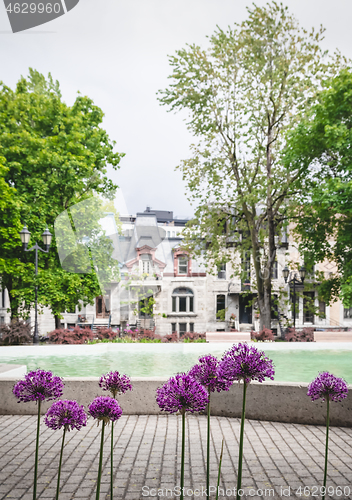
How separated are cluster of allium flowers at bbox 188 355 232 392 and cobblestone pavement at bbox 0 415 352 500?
187cm

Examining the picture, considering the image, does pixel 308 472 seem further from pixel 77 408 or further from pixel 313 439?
pixel 77 408

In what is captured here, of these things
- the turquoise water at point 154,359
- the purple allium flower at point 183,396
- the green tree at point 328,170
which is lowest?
the turquoise water at point 154,359

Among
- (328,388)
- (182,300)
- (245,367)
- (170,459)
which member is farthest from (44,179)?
(245,367)

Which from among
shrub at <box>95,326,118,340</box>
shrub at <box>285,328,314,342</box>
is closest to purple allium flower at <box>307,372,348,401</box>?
shrub at <box>95,326,118,340</box>

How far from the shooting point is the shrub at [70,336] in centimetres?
1452

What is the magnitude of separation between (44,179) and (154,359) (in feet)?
28.0

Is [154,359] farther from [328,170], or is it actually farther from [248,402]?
[328,170]

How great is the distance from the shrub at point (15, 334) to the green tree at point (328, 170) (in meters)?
9.91

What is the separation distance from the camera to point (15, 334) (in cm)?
1398

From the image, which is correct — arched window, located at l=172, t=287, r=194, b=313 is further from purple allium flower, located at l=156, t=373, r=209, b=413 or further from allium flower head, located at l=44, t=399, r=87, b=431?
purple allium flower, located at l=156, t=373, r=209, b=413

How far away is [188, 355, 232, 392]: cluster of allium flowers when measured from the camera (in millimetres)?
1938

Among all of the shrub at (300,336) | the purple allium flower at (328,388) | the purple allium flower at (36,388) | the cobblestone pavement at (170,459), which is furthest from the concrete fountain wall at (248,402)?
the shrub at (300,336)

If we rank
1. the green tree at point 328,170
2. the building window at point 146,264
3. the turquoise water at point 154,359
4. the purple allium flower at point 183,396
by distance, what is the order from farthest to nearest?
the building window at point 146,264, the green tree at point 328,170, the turquoise water at point 154,359, the purple allium flower at point 183,396

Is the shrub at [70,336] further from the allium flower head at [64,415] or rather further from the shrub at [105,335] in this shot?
the allium flower head at [64,415]
